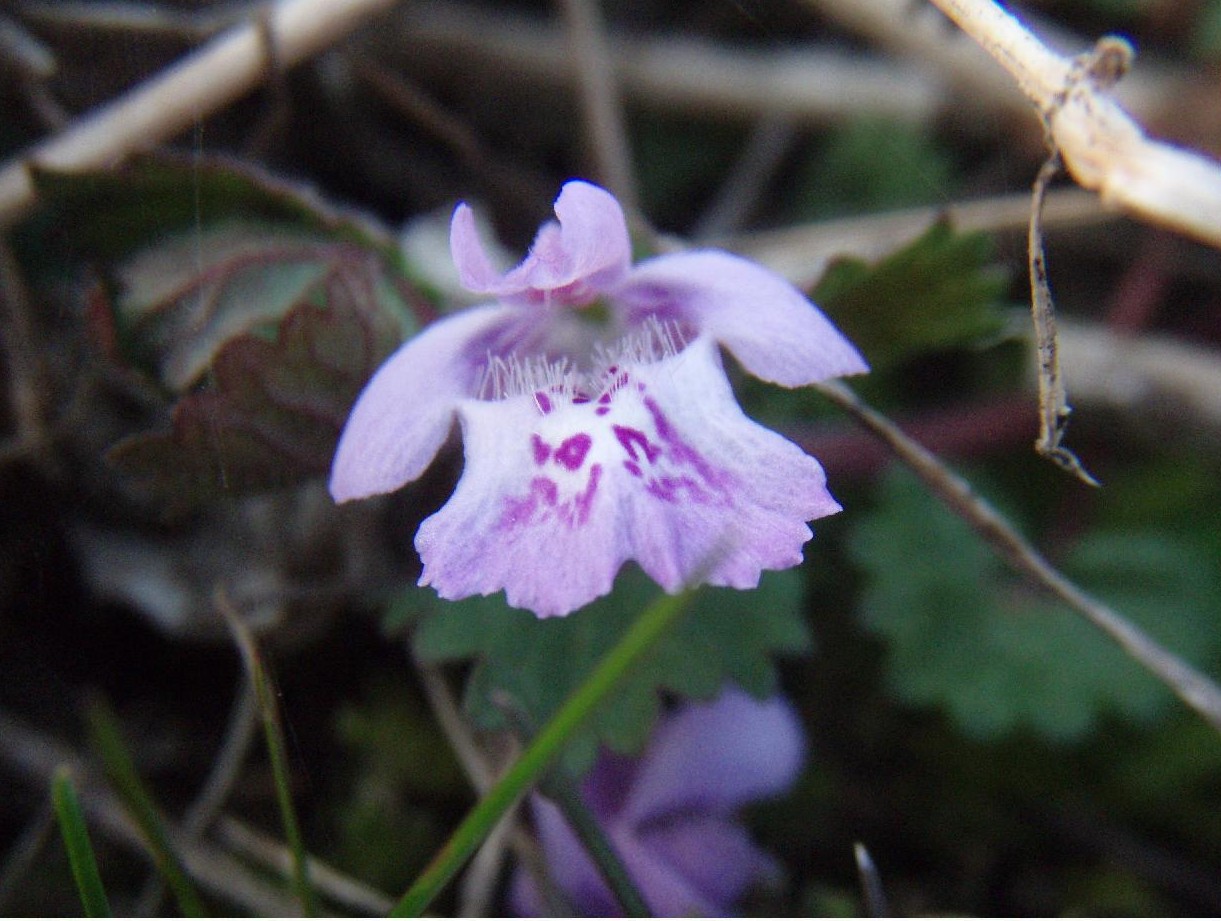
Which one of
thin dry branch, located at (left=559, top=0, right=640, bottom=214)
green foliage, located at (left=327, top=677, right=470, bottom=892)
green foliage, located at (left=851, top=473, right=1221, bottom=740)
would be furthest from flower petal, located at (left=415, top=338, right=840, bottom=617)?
thin dry branch, located at (left=559, top=0, right=640, bottom=214)

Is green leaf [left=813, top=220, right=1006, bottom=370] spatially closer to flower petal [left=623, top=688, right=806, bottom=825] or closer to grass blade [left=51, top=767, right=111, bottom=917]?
flower petal [left=623, top=688, right=806, bottom=825]

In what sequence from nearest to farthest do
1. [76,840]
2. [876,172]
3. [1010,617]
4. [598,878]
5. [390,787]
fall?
[76,840], [598,878], [390,787], [1010,617], [876,172]

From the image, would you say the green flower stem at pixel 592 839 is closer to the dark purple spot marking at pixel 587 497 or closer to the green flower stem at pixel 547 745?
the green flower stem at pixel 547 745

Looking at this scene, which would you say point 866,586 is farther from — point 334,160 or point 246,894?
point 334,160

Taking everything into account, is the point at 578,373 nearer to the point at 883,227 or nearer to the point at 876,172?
the point at 883,227

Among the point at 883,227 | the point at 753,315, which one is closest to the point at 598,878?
the point at 753,315

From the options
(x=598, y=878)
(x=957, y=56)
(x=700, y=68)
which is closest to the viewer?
(x=598, y=878)

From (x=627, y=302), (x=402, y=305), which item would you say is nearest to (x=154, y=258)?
(x=402, y=305)
